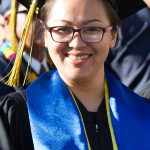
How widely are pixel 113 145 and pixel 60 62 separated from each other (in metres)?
0.48

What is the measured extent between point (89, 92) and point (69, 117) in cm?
18

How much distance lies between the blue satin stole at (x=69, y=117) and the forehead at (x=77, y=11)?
36 cm

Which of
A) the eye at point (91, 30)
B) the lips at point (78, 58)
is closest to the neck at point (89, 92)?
the lips at point (78, 58)

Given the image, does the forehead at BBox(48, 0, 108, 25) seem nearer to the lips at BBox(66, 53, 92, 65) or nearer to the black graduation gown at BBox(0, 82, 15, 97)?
the lips at BBox(66, 53, 92, 65)

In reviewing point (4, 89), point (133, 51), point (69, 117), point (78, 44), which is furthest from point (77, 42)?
point (133, 51)

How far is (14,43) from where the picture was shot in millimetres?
4363

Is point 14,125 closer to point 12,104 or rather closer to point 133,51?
point 12,104

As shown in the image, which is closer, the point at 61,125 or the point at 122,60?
the point at 61,125

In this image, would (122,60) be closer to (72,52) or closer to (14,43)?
(14,43)

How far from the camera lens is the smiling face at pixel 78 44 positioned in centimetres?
262

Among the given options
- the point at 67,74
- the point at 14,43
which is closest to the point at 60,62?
the point at 67,74

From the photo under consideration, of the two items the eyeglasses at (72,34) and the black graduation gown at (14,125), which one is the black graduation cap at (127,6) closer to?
the eyeglasses at (72,34)

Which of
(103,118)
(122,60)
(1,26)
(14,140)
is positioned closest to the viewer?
(14,140)

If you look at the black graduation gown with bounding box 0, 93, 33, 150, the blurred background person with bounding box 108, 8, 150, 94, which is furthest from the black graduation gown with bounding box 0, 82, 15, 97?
the blurred background person with bounding box 108, 8, 150, 94
